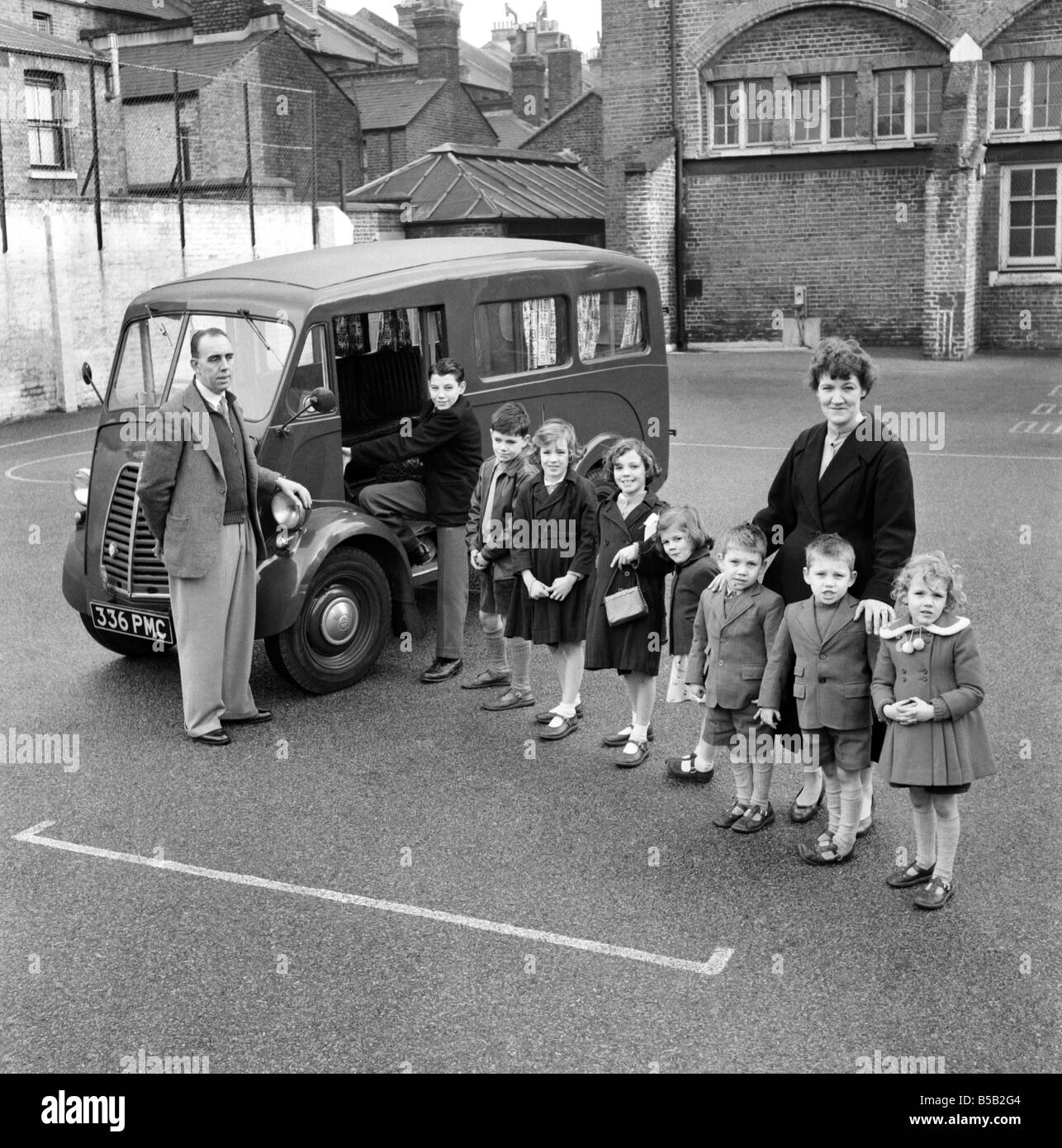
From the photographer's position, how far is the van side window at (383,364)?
8.86 metres

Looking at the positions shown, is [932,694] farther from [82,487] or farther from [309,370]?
[82,487]

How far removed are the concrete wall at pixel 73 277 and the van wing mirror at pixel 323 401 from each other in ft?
49.2

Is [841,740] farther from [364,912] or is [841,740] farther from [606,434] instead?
[606,434]

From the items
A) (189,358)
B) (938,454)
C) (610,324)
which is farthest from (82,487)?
(938,454)

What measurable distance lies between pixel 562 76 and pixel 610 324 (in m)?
48.7

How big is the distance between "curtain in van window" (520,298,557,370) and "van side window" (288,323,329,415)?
5.99 feet

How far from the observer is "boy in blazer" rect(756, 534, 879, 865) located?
18.2ft

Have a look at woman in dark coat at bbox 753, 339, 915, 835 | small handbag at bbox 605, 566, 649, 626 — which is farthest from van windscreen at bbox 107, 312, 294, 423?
woman in dark coat at bbox 753, 339, 915, 835

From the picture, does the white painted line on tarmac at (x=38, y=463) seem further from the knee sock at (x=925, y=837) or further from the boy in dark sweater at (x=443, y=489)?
the knee sock at (x=925, y=837)

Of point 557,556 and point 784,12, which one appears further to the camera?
point 784,12

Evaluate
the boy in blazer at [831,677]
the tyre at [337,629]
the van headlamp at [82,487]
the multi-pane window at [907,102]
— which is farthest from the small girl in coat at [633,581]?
the multi-pane window at [907,102]

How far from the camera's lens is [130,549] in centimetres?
804
